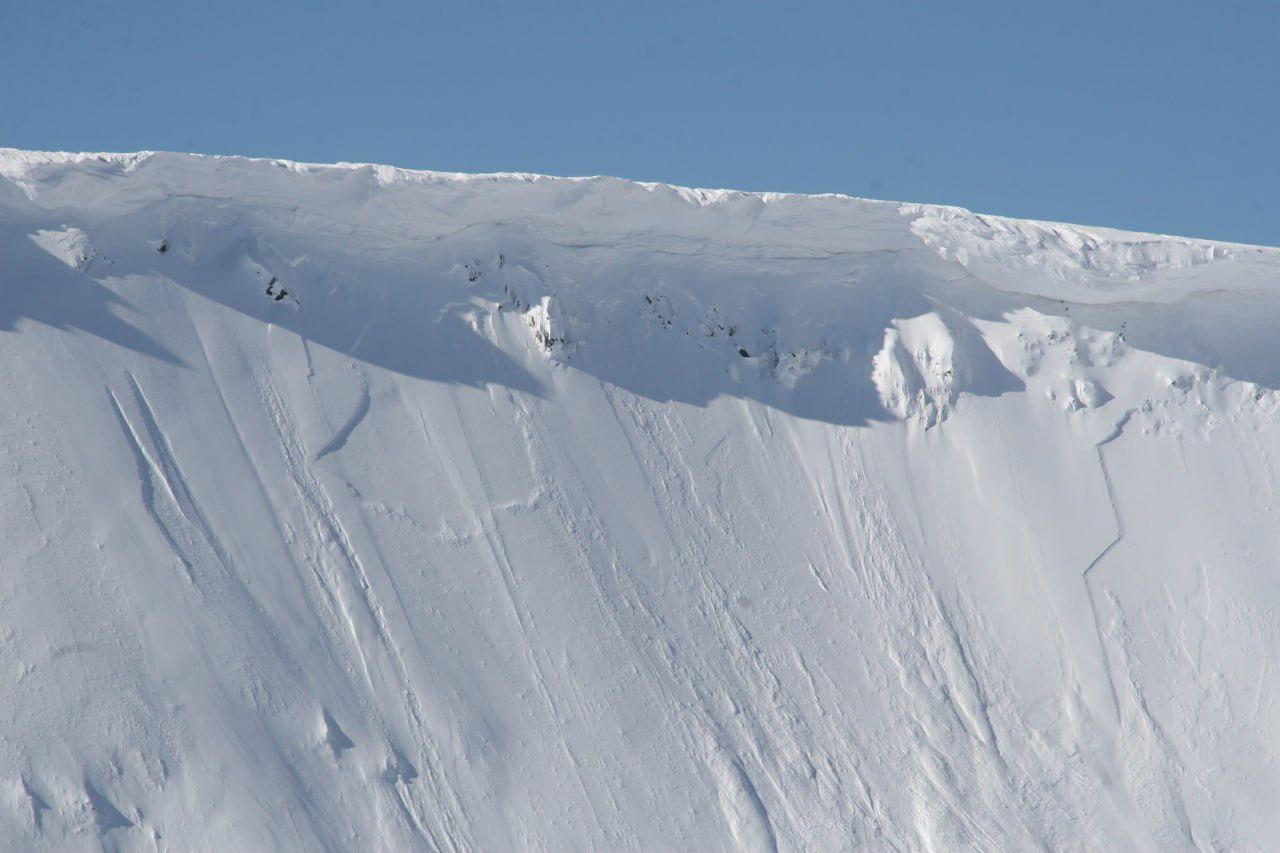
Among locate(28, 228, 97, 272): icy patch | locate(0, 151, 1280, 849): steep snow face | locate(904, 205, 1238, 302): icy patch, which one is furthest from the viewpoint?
locate(904, 205, 1238, 302): icy patch

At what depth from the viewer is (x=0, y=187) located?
8844 mm

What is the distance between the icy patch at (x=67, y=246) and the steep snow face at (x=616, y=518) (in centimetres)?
2

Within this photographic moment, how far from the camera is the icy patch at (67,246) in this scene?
353 inches

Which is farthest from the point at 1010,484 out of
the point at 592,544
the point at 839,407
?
the point at 592,544

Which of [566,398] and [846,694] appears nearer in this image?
[846,694]

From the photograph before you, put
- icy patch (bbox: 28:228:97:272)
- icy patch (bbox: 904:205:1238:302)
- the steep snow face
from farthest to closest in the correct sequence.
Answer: icy patch (bbox: 904:205:1238:302), icy patch (bbox: 28:228:97:272), the steep snow face

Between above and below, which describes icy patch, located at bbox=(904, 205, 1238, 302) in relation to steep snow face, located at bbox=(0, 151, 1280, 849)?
above

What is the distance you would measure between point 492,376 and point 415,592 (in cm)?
181

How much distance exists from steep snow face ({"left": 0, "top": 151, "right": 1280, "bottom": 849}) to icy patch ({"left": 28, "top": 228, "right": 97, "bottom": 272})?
0.08 feet

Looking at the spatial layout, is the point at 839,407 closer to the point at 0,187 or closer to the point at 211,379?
the point at 211,379

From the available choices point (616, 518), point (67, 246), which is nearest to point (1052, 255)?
point (616, 518)

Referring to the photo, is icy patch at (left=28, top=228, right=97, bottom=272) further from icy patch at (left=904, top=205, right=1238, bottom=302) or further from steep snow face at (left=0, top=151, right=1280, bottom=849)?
icy patch at (left=904, top=205, right=1238, bottom=302)

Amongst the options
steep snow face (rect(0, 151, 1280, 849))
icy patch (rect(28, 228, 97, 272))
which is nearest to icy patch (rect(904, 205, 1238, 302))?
steep snow face (rect(0, 151, 1280, 849))

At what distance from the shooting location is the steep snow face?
788cm
